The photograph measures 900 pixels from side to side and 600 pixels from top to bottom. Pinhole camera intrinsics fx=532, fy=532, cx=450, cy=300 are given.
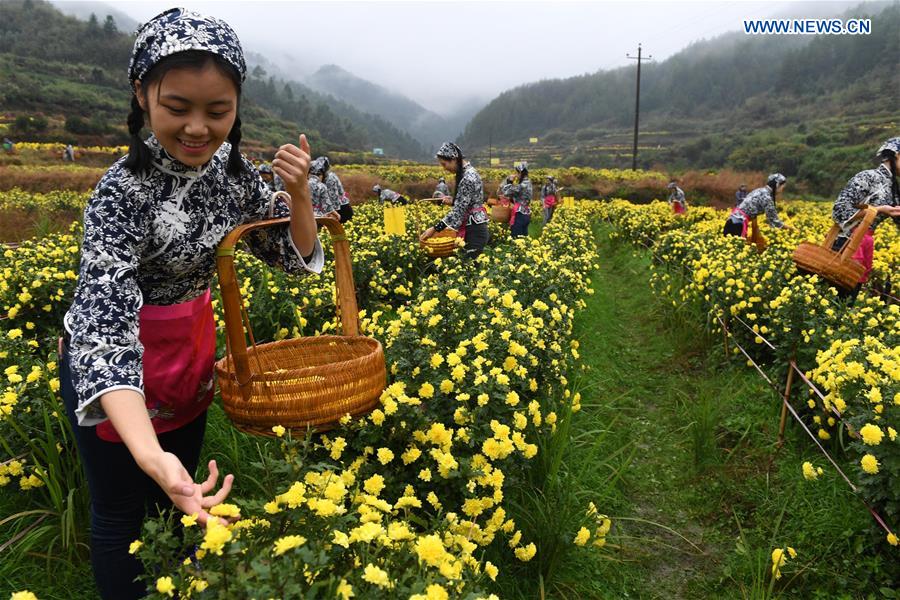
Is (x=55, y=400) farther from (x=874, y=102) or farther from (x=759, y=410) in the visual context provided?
(x=874, y=102)

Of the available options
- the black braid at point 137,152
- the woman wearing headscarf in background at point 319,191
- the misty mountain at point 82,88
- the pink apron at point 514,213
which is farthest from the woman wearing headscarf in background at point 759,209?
the misty mountain at point 82,88

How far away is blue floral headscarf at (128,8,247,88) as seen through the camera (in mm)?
1178

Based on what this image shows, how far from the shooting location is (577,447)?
9.80 feet

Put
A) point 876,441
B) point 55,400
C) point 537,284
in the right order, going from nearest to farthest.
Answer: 1. point 876,441
2. point 55,400
3. point 537,284

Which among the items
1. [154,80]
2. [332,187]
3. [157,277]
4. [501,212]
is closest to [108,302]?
[157,277]

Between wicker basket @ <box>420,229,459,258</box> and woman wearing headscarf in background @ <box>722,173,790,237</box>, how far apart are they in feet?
13.3

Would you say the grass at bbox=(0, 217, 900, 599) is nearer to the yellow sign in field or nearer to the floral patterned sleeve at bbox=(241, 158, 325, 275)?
the floral patterned sleeve at bbox=(241, 158, 325, 275)

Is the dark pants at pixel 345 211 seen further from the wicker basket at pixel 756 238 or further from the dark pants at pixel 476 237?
the wicker basket at pixel 756 238

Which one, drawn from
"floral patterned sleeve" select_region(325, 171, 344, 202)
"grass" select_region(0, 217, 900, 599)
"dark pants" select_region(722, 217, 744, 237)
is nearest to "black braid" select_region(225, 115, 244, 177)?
"grass" select_region(0, 217, 900, 599)

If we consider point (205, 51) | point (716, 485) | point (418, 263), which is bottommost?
point (716, 485)

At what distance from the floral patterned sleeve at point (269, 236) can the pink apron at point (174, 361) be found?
0.25 m

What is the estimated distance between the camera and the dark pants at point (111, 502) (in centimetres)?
135

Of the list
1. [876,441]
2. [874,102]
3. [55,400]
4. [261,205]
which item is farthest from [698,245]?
[874,102]

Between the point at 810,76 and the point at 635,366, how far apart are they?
3496 inches
